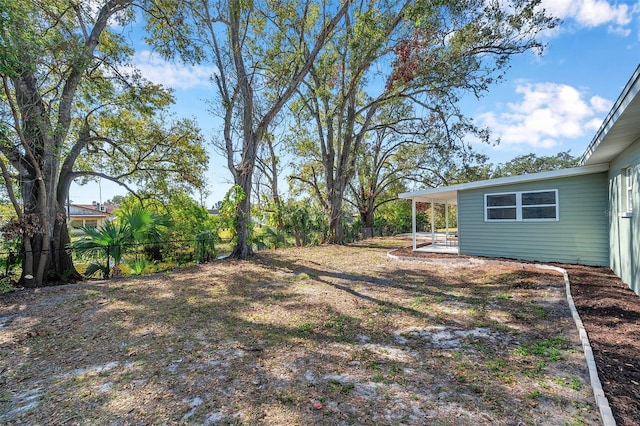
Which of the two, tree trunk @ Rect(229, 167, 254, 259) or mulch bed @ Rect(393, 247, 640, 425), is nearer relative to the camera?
mulch bed @ Rect(393, 247, 640, 425)

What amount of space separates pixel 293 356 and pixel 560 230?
8729 millimetres

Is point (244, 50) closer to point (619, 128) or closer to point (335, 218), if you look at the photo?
point (335, 218)

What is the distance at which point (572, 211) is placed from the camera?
838 cm

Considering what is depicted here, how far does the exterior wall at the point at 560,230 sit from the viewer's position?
317 inches

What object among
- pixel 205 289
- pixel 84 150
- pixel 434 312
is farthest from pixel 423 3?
pixel 84 150

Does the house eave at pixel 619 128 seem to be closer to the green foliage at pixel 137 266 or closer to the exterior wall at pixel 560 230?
the exterior wall at pixel 560 230

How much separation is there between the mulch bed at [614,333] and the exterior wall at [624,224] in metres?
0.31

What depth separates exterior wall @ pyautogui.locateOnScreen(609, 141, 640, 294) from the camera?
17.4 feet

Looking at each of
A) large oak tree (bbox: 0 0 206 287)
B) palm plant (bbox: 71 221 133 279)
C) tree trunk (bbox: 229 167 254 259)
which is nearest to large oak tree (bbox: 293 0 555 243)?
tree trunk (bbox: 229 167 254 259)

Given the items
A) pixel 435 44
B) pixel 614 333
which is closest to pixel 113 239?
pixel 614 333

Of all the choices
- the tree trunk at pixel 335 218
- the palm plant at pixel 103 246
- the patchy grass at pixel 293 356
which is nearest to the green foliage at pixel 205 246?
the palm plant at pixel 103 246

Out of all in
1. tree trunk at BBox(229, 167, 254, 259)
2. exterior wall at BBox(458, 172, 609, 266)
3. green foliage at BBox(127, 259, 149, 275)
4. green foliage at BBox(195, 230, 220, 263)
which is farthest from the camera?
tree trunk at BBox(229, 167, 254, 259)

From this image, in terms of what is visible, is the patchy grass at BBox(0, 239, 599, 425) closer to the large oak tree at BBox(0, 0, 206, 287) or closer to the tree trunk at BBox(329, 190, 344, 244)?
the large oak tree at BBox(0, 0, 206, 287)

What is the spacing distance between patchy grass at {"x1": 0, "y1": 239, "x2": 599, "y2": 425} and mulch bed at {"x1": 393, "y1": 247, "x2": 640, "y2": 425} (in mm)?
189
